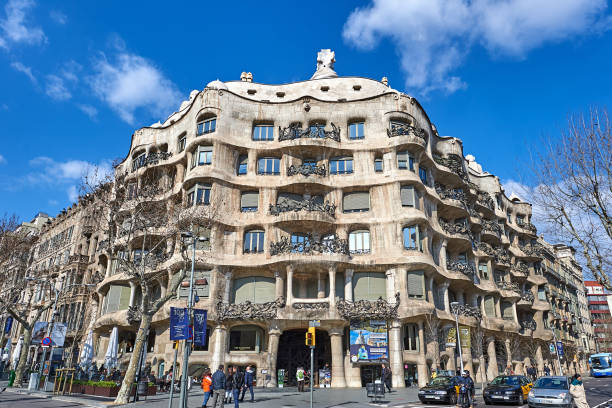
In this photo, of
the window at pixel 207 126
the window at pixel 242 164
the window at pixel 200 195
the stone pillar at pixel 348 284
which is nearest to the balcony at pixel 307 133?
the window at pixel 242 164

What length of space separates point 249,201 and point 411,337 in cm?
1608

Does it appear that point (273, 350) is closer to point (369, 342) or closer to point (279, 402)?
point (369, 342)

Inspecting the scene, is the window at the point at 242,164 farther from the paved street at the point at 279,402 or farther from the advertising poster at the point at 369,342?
the paved street at the point at 279,402

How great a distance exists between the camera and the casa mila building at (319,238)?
1282 inches

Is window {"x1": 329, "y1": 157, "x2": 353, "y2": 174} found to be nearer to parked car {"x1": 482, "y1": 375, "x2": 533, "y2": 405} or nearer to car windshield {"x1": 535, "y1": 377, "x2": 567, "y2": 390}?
parked car {"x1": 482, "y1": 375, "x2": 533, "y2": 405}

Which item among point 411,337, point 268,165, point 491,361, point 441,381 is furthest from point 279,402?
A: point 491,361

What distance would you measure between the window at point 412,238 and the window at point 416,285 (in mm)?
1959

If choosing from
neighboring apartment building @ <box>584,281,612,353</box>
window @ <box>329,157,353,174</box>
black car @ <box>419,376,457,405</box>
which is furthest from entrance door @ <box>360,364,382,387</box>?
neighboring apartment building @ <box>584,281,612,353</box>

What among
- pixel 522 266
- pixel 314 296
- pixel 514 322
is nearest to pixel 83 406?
pixel 314 296

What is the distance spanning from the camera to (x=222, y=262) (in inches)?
1334

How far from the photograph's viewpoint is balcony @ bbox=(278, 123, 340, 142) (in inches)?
1499

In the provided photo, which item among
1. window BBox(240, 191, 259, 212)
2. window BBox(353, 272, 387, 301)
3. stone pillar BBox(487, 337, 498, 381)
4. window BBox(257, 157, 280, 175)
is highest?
window BBox(257, 157, 280, 175)

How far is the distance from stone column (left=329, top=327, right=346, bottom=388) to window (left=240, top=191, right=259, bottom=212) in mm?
11327

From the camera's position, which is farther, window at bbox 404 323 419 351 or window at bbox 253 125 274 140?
→ window at bbox 253 125 274 140
